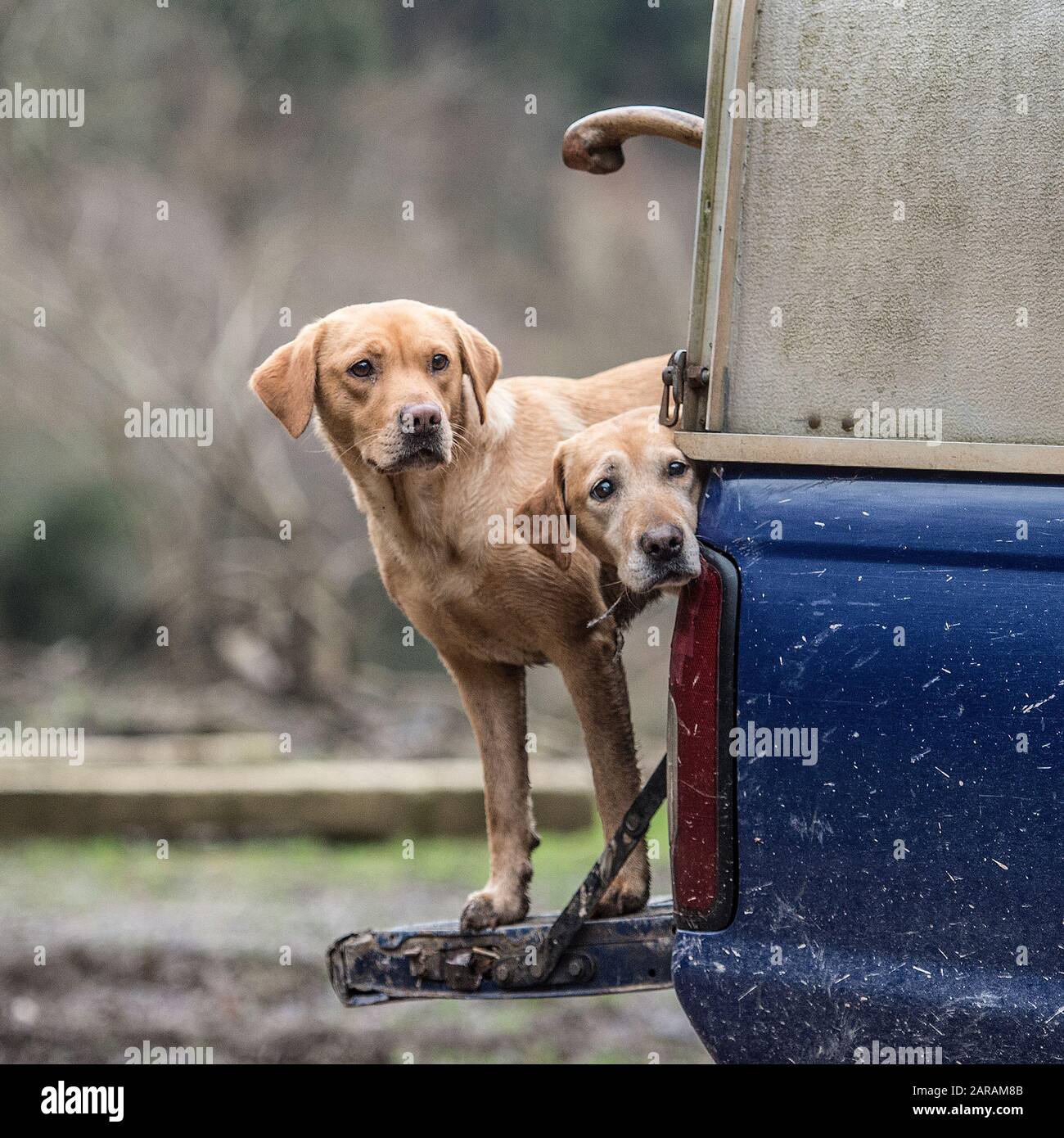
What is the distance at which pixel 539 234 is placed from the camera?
1413 centimetres

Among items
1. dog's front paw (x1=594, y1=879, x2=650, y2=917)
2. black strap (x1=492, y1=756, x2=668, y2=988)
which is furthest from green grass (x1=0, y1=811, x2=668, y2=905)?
black strap (x1=492, y1=756, x2=668, y2=988)

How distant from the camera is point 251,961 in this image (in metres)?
7.12

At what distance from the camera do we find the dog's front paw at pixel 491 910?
3.72 meters

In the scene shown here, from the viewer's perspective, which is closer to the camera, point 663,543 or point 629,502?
point 663,543

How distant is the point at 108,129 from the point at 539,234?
159 inches

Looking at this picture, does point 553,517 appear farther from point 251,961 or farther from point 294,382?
point 251,961

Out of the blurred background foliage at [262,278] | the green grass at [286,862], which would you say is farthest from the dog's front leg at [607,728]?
the blurred background foliage at [262,278]

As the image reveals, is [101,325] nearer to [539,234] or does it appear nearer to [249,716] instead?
[249,716]

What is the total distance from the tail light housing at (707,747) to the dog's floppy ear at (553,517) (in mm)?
→ 766

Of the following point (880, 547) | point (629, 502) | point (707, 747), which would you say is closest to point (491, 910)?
point (629, 502)

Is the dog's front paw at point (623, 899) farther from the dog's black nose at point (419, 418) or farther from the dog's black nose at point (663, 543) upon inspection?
the dog's black nose at point (419, 418)

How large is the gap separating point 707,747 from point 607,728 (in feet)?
3.38

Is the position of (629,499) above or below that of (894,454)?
below

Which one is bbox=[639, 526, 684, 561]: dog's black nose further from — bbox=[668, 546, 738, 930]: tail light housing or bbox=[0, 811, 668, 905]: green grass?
bbox=[0, 811, 668, 905]: green grass
